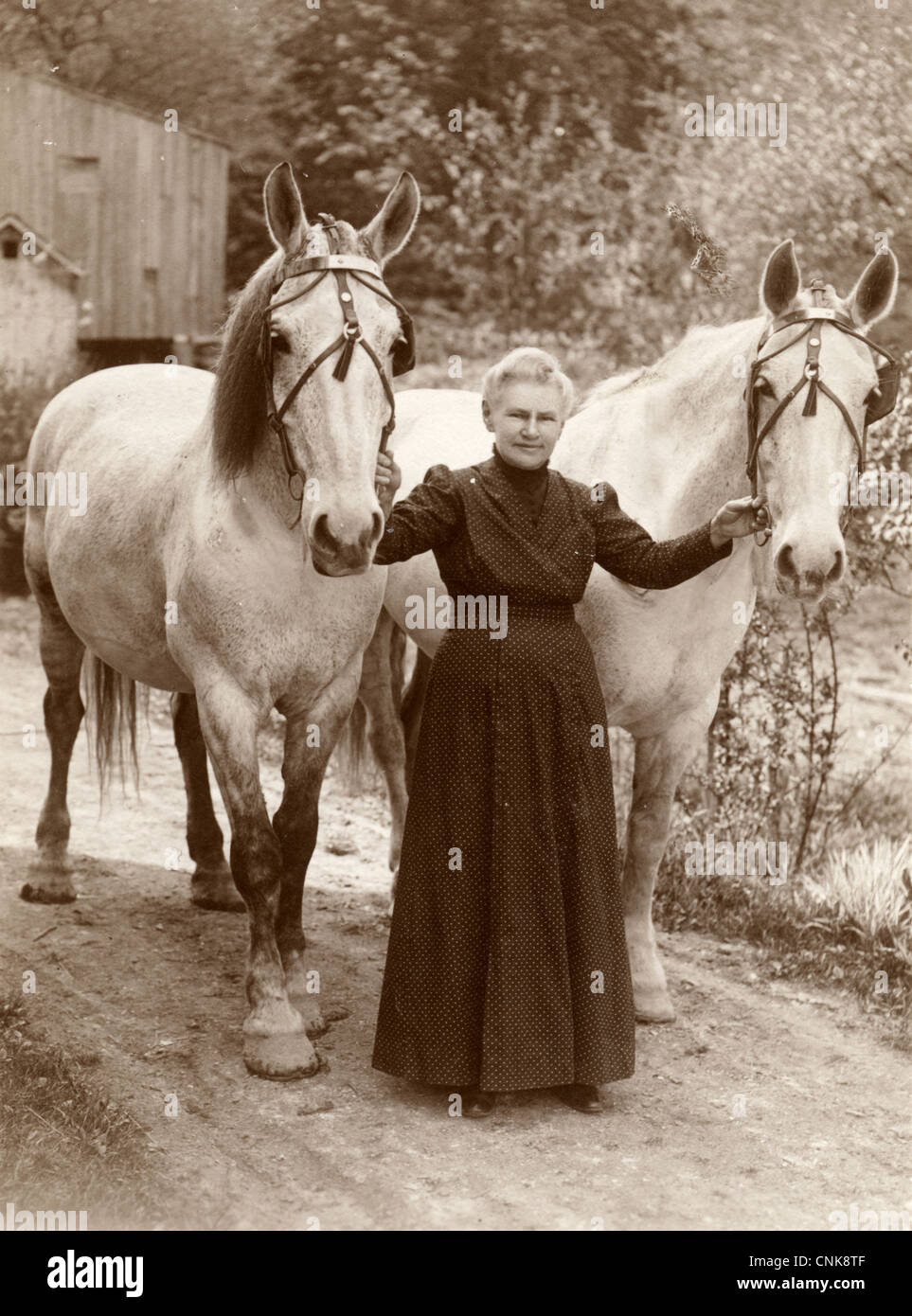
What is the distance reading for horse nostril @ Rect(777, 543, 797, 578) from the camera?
143 inches

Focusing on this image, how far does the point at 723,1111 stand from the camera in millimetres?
4305

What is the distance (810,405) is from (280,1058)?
2444 millimetres

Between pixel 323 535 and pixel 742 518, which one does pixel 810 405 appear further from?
pixel 323 535

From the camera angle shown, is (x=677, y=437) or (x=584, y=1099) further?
(x=677, y=437)

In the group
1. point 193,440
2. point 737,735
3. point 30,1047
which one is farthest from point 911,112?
point 30,1047

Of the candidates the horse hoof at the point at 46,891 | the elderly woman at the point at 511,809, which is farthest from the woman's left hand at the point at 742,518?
the horse hoof at the point at 46,891

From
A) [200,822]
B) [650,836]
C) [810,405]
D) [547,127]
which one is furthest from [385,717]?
[547,127]

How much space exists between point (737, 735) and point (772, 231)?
3.63 metres

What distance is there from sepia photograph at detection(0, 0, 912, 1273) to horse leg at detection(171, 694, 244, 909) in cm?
2

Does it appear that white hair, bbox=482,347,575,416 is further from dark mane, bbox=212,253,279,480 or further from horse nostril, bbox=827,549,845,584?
horse nostril, bbox=827,549,845,584

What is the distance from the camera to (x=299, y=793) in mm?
4379

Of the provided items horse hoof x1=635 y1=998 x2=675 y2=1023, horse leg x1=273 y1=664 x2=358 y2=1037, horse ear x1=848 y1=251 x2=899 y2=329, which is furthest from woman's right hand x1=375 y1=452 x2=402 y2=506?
horse hoof x1=635 y1=998 x2=675 y2=1023

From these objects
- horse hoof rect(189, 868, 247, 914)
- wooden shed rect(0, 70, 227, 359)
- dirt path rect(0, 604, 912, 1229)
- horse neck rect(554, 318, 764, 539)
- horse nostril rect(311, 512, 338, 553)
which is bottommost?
dirt path rect(0, 604, 912, 1229)
